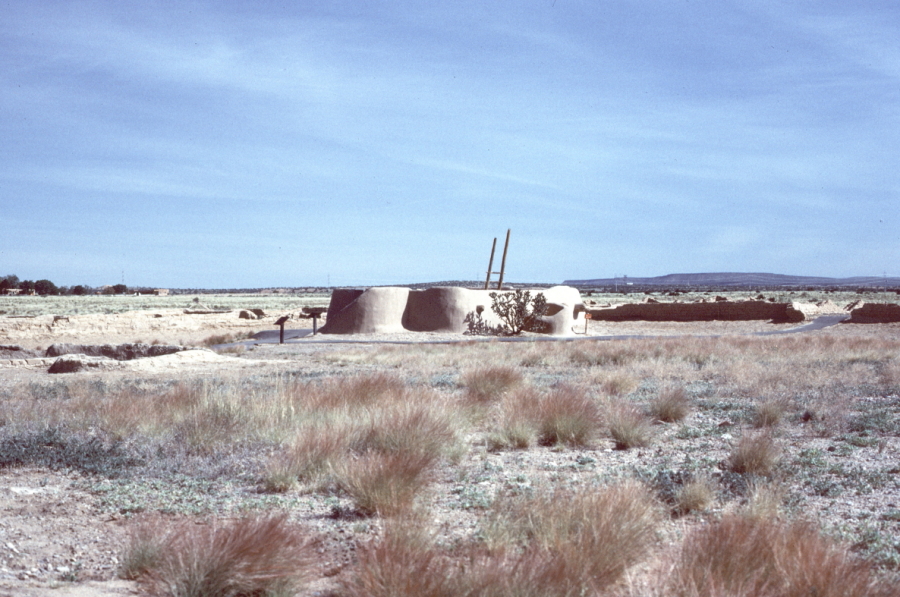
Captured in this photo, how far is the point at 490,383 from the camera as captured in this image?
532 inches

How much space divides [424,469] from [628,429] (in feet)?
11.4

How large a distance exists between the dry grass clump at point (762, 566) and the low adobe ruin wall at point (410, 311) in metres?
30.4

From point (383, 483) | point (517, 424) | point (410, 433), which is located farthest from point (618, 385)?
point (383, 483)

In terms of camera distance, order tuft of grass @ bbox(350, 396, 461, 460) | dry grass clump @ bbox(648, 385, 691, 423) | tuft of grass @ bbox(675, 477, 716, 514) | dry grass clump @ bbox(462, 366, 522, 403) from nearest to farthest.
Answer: tuft of grass @ bbox(675, 477, 716, 514) < tuft of grass @ bbox(350, 396, 461, 460) < dry grass clump @ bbox(648, 385, 691, 423) < dry grass clump @ bbox(462, 366, 522, 403)

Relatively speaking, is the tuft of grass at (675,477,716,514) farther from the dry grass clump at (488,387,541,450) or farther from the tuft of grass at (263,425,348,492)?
the tuft of grass at (263,425,348,492)

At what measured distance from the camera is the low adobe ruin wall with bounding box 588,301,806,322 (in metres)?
44.8

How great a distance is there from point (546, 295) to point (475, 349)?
46.6ft

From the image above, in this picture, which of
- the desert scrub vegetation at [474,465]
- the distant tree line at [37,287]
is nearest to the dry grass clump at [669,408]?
the desert scrub vegetation at [474,465]

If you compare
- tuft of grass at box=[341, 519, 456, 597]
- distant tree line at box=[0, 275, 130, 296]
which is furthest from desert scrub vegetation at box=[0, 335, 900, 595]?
distant tree line at box=[0, 275, 130, 296]

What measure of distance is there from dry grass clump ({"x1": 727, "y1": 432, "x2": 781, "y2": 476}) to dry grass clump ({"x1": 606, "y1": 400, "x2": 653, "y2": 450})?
1.38 meters

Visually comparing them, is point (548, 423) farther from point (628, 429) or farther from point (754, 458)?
point (754, 458)

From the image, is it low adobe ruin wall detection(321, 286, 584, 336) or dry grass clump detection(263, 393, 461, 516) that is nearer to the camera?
dry grass clump detection(263, 393, 461, 516)

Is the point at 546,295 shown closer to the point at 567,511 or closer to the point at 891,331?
the point at 891,331

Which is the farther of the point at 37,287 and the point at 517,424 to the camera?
the point at 37,287
